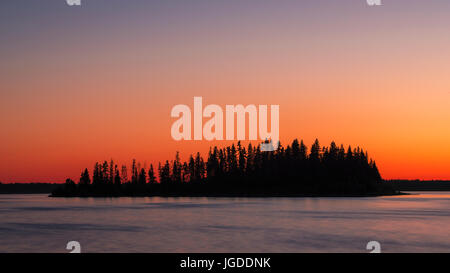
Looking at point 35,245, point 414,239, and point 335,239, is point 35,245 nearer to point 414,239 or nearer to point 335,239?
point 335,239

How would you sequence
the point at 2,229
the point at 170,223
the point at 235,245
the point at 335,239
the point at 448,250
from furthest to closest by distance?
1. the point at 170,223
2. the point at 2,229
3. the point at 335,239
4. the point at 235,245
5. the point at 448,250

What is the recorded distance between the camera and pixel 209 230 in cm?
6256

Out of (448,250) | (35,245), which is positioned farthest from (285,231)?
(35,245)

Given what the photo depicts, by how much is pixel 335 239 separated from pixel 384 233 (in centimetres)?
1023

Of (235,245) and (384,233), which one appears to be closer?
(235,245)

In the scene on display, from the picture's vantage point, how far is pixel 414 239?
54375 mm

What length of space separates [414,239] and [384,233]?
19.0 feet
